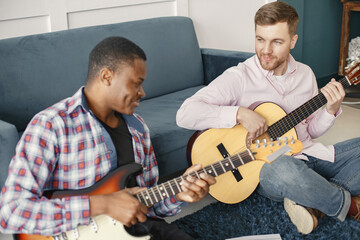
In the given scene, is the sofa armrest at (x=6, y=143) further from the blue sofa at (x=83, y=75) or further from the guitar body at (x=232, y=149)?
the guitar body at (x=232, y=149)

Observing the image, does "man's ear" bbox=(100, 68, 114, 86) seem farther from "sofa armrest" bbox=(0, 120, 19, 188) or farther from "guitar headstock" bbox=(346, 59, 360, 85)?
"guitar headstock" bbox=(346, 59, 360, 85)

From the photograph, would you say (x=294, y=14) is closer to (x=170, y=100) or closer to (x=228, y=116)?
(x=228, y=116)

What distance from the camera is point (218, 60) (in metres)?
3.00

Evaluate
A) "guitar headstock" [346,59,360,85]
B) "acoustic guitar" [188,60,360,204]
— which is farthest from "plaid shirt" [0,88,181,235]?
"guitar headstock" [346,59,360,85]

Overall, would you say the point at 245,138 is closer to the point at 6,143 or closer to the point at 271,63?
the point at 271,63

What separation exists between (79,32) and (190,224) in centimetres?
122

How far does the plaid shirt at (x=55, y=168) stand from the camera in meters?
1.25

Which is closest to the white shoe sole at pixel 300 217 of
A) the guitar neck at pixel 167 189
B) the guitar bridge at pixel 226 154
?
the guitar bridge at pixel 226 154

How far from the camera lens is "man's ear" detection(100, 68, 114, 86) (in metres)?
1.40

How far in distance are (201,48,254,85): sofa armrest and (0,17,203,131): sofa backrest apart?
172 mm

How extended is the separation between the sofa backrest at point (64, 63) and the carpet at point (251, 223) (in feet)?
3.01

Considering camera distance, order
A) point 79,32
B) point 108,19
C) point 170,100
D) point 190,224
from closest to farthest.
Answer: point 190,224 → point 79,32 → point 170,100 → point 108,19

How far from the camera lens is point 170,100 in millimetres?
2730

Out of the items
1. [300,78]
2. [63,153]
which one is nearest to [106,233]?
[63,153]
